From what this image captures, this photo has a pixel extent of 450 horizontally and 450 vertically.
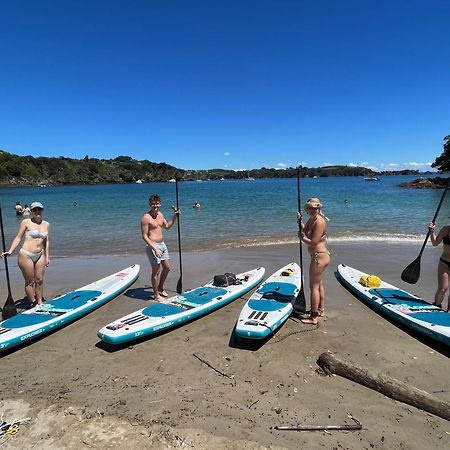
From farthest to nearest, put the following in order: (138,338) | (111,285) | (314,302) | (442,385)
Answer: (111,285), (314,302), (138,338), (442,385)

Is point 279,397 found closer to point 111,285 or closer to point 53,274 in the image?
point 111,285

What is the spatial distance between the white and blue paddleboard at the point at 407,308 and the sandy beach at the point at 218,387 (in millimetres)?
210

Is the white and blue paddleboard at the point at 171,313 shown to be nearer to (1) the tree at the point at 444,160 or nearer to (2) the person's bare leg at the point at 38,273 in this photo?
(2) the person's bare leg at the point at 38,273

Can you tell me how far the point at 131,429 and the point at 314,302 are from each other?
144 inches

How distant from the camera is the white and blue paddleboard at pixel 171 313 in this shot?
17.6ft

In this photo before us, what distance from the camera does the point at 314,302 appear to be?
6.01m

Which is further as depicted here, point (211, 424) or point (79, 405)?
point (79, 405)

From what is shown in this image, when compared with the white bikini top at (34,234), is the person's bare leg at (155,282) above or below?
below

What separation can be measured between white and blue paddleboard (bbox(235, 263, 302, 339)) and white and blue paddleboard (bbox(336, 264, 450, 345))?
1387mm

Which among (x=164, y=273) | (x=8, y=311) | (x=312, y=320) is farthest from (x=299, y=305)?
(x=8, y=311)

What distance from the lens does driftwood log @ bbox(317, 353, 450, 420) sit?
12.0ft

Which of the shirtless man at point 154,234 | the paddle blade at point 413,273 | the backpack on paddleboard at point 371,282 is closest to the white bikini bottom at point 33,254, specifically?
the shirtless man at point 154,234

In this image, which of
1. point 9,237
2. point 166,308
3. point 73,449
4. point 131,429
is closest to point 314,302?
point 166,308

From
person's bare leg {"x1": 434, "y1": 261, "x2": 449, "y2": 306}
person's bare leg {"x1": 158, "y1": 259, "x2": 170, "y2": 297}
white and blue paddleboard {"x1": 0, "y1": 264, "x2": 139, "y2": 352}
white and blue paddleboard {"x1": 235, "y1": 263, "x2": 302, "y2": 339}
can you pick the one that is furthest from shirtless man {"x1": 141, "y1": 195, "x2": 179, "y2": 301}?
person's bare leg {"x1": 434, "y1": 261, "x2": 449, "y2": 306}
